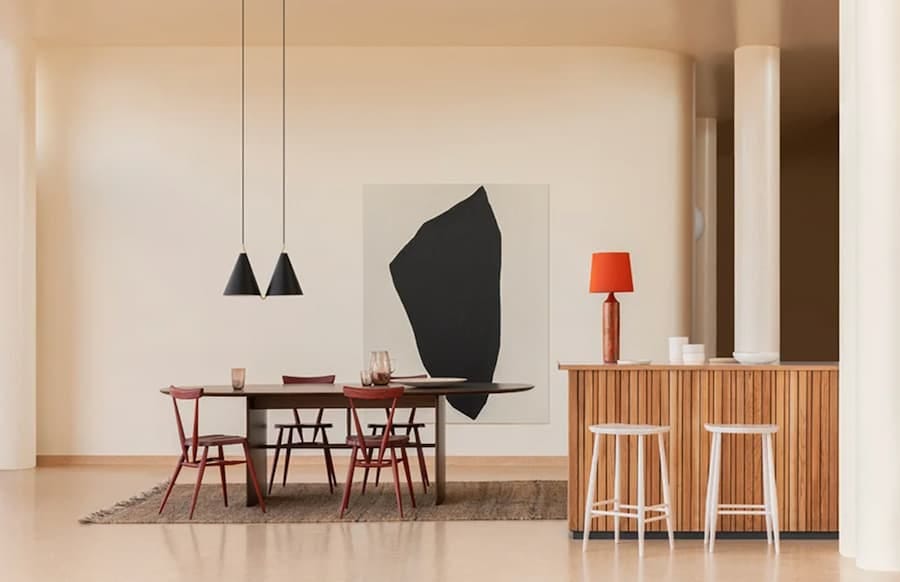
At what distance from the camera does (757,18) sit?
30.5ft

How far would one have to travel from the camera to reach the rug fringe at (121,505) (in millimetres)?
7426

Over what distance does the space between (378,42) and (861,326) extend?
532 centimetres

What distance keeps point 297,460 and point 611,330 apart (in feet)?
13.0

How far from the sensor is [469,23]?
376 inches

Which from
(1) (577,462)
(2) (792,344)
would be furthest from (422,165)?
(2) (792,344)

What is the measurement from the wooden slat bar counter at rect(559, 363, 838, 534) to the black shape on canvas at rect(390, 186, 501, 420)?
3.50 m

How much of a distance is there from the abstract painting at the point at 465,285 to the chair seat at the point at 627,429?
3751 millimetres

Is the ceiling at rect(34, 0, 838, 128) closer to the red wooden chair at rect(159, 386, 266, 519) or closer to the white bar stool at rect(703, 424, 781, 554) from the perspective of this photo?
the red wooden chair at rect(159, 386, 266, 519)

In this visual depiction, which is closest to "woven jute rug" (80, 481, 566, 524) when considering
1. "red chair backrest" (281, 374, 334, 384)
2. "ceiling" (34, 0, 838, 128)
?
"red chair backrest" (281, 374, 334, 384)

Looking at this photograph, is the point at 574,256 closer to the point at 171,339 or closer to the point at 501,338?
the point at 501,338

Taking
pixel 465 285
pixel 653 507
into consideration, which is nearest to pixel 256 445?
pixel 465 285

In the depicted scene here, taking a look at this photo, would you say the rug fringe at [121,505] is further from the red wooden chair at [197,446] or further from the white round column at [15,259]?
the white round column at [15,259]

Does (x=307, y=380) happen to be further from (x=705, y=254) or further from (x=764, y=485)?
(x=705, y=254)

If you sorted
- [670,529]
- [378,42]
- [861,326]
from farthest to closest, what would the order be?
[378,42] < [670,529] < [861,326]
